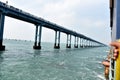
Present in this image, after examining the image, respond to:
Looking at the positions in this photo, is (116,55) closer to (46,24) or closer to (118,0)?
(118,0)

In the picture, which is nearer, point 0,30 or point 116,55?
point 116,55

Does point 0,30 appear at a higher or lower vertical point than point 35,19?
lower

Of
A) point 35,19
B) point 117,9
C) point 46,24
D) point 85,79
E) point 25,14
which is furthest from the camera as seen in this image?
point 46,24

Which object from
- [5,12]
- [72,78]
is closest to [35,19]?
[5,12]

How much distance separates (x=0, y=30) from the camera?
1983 inches

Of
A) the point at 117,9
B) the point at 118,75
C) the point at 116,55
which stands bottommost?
the point at 118,75

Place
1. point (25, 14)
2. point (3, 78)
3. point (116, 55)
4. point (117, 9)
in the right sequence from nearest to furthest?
point (116, 55) → point (117, 9) → point (3, 78) → point (25, 14)

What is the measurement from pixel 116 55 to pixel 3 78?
14.4 metres

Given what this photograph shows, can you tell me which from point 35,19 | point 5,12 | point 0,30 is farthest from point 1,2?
point 35,19

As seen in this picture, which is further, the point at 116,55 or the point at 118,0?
the point at 118,0

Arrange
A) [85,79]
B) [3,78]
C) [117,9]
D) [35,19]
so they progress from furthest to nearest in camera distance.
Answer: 1. [35,19]
2. [85,79]
3. [3,78]
4. [117,9]

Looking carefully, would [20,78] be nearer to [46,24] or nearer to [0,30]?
[0,30]

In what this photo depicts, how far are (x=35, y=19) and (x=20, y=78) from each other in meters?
55.2

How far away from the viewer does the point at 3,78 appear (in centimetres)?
1667
